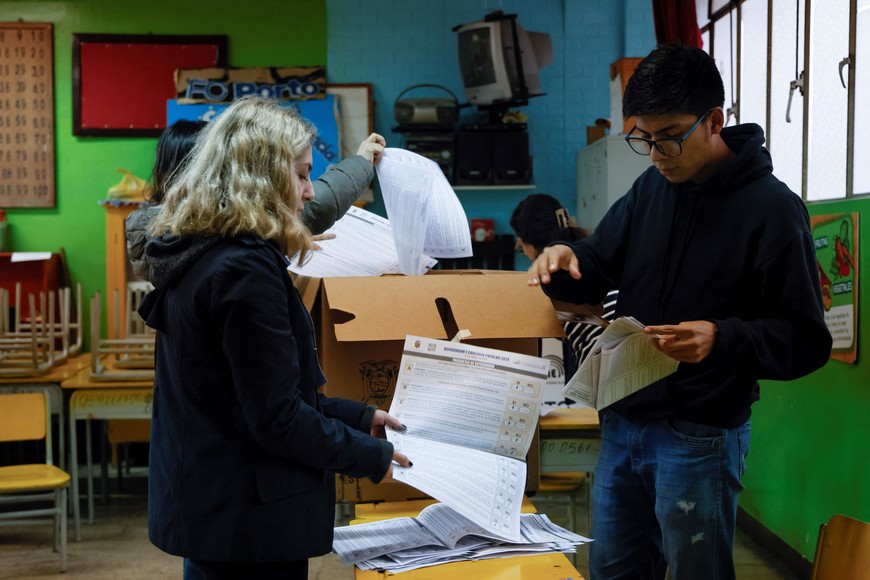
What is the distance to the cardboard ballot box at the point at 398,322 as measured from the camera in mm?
1789

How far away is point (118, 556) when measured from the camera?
4242 millimetres

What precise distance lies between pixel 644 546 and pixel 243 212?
3.35 feet

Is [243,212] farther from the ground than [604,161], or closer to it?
closer to it

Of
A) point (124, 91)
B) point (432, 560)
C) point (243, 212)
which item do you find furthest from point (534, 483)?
point (124, 91)

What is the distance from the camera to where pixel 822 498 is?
3.38 m

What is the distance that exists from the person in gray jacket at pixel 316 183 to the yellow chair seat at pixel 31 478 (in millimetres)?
2165

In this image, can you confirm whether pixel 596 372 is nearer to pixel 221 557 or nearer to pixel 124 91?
pixel 221 557

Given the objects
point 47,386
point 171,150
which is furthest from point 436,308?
point 47,386

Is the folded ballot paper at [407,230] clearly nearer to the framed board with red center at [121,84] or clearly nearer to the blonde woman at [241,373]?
the blonde woman at [241,373]

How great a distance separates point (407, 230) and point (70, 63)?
15.3 ft

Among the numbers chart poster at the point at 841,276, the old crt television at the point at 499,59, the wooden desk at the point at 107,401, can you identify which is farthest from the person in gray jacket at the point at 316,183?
the old crt television at the point at 499,59

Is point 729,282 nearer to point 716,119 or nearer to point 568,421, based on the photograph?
point 716,119

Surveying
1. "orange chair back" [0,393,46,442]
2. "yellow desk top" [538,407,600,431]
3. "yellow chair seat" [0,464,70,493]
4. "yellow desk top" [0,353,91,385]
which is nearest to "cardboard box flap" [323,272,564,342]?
"yellow desk top" [538,407,600,431]

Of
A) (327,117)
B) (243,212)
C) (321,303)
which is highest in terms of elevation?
(327,117)
